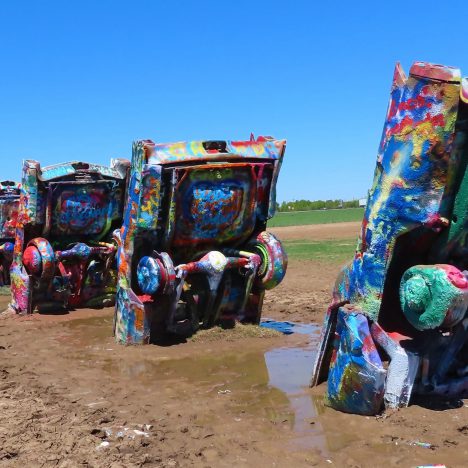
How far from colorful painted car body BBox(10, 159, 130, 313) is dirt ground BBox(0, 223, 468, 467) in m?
2.18

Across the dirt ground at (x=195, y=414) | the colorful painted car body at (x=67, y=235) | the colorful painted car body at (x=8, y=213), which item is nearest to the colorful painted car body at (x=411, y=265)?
the dirt ground at (x=195, y=414)

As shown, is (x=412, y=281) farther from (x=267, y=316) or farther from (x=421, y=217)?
(x=267, y=316)

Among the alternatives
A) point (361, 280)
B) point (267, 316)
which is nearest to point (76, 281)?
point (267, 316)

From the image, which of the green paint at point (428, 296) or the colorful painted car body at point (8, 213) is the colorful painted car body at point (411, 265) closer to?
the green paint at point (428, 296)

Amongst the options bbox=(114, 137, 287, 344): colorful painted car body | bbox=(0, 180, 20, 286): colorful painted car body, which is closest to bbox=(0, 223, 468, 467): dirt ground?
bbox=(114, 137, 287, 344): colorful painted car body

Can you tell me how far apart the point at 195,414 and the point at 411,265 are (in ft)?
6.00

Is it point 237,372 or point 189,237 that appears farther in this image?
point 189,237

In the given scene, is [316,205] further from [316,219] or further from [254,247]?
[254,247]

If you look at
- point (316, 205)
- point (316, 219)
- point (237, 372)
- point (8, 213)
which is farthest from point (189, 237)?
point (316, 205)

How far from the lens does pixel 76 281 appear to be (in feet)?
33.1

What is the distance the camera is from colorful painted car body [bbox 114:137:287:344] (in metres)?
7.03

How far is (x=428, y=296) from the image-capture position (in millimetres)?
4082

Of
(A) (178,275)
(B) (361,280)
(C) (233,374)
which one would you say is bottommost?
(C) (233,374)

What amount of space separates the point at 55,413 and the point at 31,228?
5.21 metres
